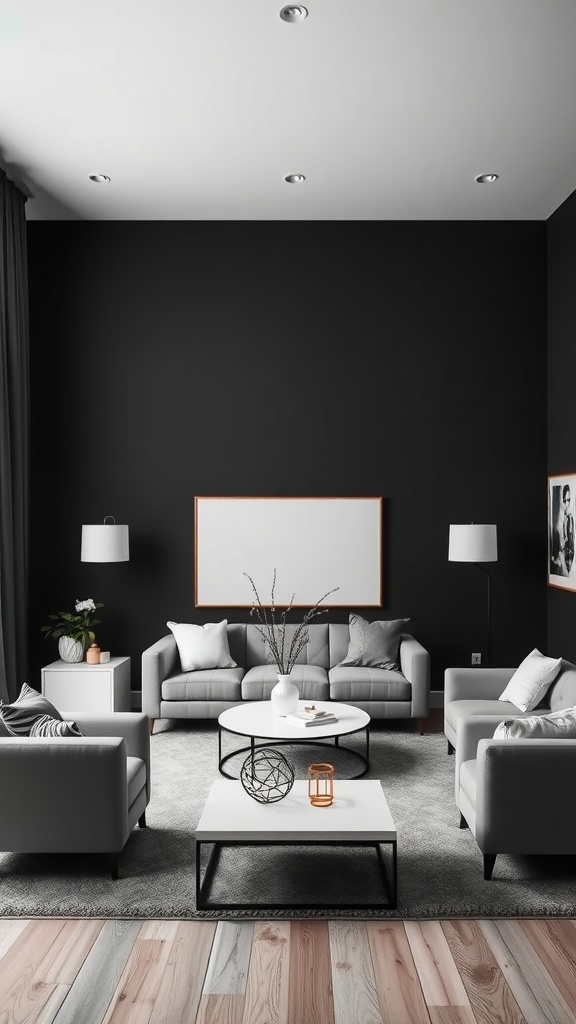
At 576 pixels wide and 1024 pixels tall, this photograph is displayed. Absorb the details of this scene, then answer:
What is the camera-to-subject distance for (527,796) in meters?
3.40

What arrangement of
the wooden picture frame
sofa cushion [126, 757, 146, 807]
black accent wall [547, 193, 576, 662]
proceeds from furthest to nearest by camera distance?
the wooden picture frame, black accent wall [547, 193, 576, 662], sofa cushion [126, 757, 146, 807]

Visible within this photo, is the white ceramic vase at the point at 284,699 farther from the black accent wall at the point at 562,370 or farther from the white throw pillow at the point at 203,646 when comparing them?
the black accent wall at the point at 562,370

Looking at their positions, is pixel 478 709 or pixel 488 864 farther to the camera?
pixel 478 709

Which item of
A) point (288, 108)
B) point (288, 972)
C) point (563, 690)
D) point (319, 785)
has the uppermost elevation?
point (288, 108)

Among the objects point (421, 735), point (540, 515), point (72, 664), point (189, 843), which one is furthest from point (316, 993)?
point (540, 515)

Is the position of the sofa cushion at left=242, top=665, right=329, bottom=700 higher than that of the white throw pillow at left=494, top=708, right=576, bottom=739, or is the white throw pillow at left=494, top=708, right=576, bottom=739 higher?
the white throw pillow at left=494, top=708, right=576, bottom=739

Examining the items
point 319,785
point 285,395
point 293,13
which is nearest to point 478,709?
point 319,785

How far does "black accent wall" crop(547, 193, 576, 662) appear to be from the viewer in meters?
6.05

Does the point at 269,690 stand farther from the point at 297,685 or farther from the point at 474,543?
the point at 474,543

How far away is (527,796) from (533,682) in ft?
4.97

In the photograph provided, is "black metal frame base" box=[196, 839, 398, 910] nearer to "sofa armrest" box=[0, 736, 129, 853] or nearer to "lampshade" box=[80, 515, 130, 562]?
"sofa armrest" box=[0, 736, 129, 853]

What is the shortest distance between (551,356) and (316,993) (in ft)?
17.1

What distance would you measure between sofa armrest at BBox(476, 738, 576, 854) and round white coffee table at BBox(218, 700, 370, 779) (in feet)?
3.72

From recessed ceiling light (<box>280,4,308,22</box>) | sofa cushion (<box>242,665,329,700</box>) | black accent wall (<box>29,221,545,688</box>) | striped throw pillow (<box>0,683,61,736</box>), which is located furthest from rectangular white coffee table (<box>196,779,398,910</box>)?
recessed ceiling light (<box>280,4,308,22</box>)
